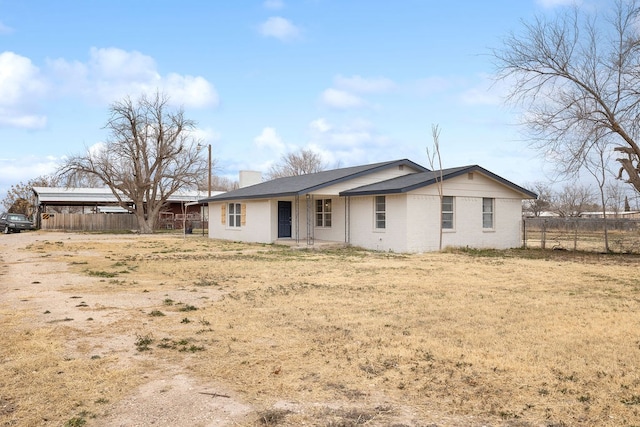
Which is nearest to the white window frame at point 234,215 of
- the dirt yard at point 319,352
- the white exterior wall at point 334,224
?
the white exterior wall at point 334,224

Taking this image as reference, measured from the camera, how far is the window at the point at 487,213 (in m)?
20.7

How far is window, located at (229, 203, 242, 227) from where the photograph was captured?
→ 26.1m

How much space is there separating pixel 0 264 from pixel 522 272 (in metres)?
14.4

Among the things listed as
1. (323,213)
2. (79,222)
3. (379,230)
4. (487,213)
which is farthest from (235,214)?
(79,222)

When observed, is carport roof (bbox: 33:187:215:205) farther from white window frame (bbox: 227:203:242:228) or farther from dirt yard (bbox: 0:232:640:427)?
dirt yard (bbox: 0:232:640:427)

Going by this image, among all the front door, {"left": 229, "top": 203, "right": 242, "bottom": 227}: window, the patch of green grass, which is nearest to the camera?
the patch of green grass

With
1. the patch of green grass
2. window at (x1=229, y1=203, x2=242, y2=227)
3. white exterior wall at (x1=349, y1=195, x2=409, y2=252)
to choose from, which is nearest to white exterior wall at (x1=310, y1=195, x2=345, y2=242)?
white exterior wall at (x1=349, y1=195, x2=409, y2=252)

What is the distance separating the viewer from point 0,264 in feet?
46.8

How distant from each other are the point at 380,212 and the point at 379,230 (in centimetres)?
72

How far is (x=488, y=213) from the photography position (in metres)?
20.8

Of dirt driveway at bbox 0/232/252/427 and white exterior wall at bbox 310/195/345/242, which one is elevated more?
white exterior wall at bbox 310/195/345/242

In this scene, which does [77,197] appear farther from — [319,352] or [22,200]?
[319,352]

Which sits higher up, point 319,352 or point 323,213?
point 323,213

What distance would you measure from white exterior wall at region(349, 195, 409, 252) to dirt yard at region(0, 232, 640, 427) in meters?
7.64
